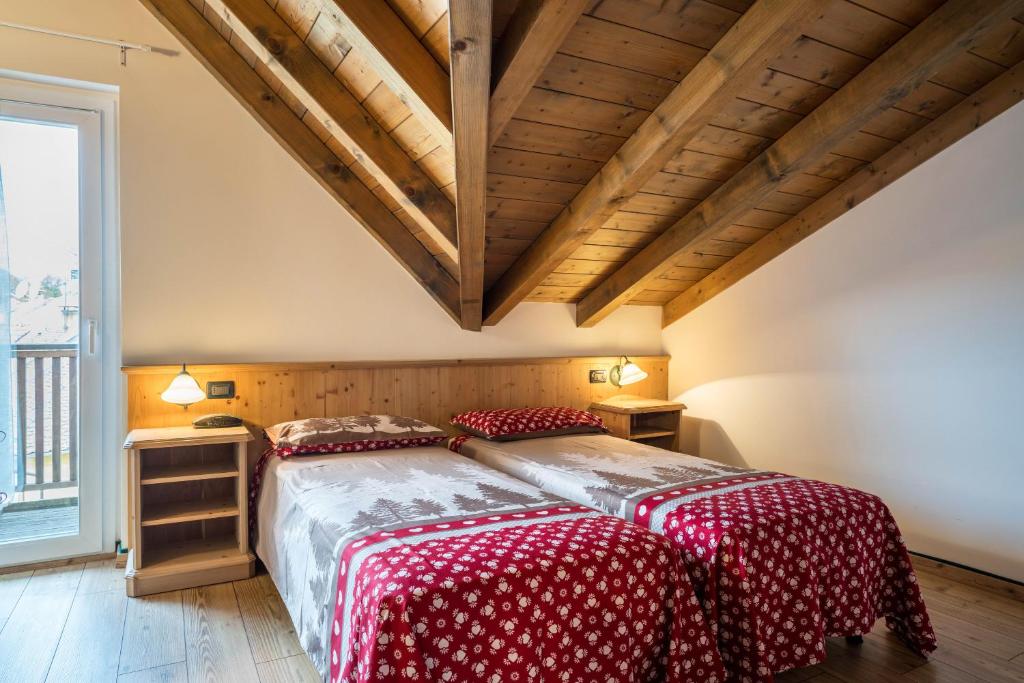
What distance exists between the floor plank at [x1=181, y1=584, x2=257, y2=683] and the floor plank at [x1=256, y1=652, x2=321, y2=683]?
3 centimetres

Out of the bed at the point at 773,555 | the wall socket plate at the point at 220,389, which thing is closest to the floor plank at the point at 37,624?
the wall socket plate at the point at 220,389

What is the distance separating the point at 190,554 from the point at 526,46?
2360mm

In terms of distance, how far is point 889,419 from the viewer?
3004mm

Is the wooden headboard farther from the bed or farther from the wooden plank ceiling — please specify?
the bed

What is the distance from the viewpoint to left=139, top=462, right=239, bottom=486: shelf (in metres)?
2.44

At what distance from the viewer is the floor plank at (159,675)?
1.84 meters

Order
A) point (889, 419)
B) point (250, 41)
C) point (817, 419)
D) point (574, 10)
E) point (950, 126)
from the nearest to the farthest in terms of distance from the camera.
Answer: point (574, 10), point (250, 41), point (950, 126), point (889, 419), point (817, 419)

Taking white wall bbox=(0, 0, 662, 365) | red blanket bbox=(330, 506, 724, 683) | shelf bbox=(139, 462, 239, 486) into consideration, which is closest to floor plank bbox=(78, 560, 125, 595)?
shelf bbox=(139, 462, 239, 486)

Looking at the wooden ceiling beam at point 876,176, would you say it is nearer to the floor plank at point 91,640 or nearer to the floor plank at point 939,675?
the floor plank at point 939,675

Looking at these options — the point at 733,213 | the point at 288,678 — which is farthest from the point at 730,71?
the point at 288,678

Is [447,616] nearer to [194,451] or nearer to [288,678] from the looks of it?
[288,678]

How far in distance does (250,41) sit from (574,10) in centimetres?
140

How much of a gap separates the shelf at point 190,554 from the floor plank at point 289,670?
2.40 ft

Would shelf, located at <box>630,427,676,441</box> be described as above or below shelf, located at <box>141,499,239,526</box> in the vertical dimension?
above
